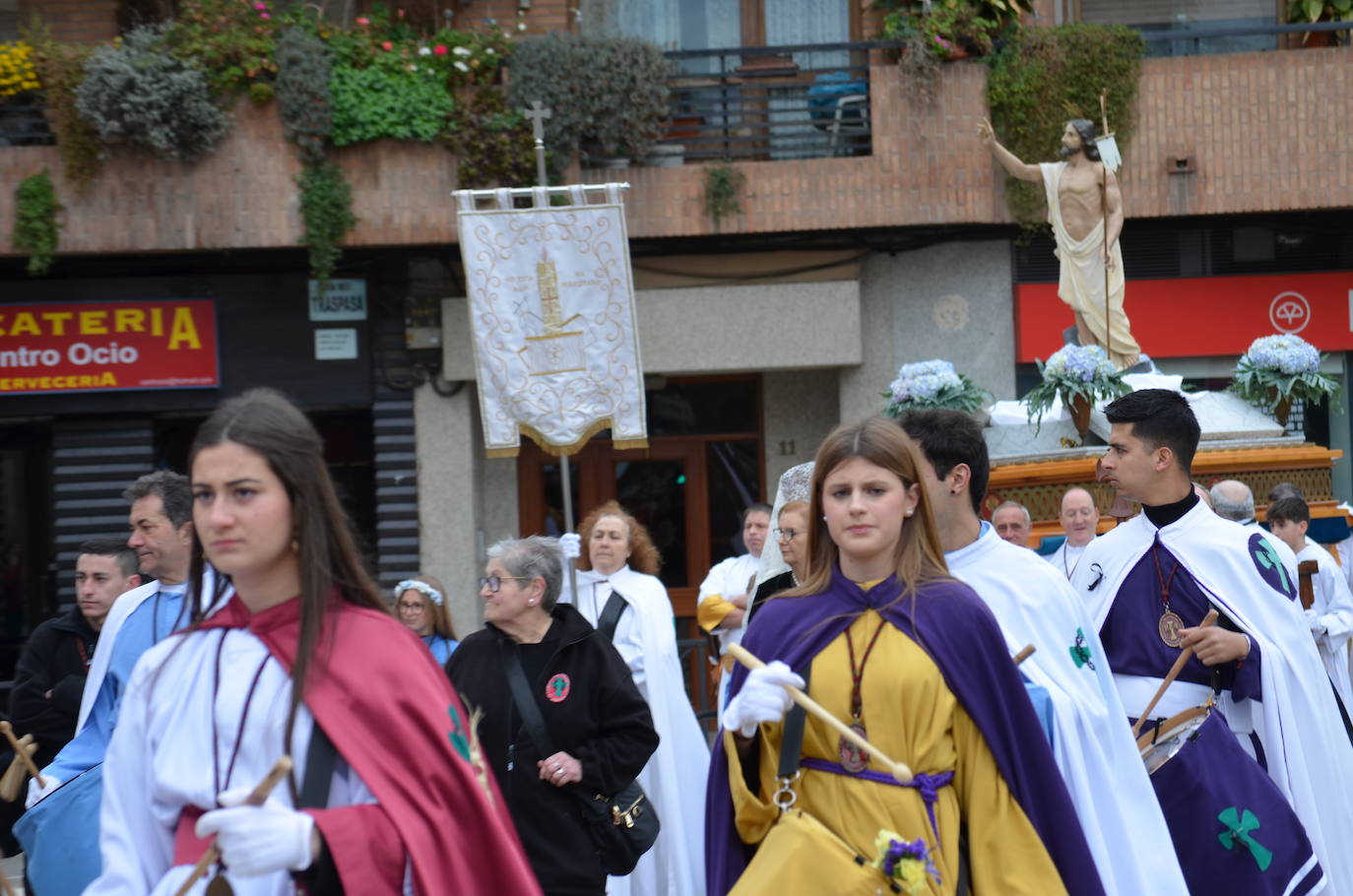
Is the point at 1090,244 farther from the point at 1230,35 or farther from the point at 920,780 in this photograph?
the point at 920,780

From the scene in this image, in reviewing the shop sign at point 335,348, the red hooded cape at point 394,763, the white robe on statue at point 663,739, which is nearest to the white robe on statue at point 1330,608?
the white robe on statue at point 663,739

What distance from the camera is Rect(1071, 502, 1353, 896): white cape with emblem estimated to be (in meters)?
5.75

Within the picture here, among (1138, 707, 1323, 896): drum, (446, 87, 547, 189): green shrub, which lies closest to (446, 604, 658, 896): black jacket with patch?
(1138, 707, 1323, 896): drum

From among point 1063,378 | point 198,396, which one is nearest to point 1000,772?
point 1063,378

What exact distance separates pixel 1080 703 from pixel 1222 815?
1.04m

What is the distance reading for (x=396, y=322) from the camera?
1536 cm

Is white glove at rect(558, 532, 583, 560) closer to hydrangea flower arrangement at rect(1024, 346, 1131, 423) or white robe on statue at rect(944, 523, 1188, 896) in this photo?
hydrangea flower arrangement at rect(1024, 346, 1131, 423)

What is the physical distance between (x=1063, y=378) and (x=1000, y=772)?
5797 mm

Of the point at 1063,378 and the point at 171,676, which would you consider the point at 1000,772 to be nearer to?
the point at 171,676

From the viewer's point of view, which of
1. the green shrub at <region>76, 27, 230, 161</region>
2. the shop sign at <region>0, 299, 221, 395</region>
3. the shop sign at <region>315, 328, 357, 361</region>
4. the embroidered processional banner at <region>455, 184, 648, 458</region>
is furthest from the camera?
the shop sign at <region>315, 328, 357, 361</region>

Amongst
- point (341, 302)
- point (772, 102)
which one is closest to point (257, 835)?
point (341, 302)

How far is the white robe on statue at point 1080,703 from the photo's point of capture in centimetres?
457

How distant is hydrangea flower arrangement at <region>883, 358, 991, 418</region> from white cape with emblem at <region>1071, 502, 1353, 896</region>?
134 inches

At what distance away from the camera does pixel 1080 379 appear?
946cm
